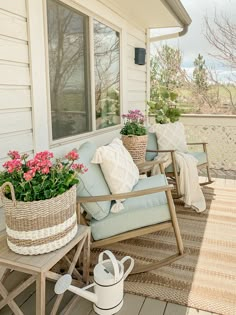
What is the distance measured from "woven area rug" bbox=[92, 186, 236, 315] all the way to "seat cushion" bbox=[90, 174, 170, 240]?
0.34 m

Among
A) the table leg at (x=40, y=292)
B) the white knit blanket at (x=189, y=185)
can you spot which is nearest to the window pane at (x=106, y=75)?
the white knit blanket at (x=189, y=185)

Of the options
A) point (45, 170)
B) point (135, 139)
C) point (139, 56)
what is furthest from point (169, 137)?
point (45, 170)

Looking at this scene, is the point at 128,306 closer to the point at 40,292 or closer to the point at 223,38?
the point at 40,292

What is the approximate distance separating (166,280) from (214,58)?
7774 millimetres

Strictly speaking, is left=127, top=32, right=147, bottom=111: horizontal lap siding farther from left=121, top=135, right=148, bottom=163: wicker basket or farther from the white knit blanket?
the white knit blanket

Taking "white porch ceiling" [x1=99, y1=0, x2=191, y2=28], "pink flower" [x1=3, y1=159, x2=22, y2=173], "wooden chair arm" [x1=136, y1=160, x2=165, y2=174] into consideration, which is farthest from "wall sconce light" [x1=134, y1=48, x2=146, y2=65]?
"pink flower" [x1=3, y1=159, x2=22, y2=173]

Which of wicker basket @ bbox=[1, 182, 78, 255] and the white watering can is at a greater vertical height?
wicker basket @ bbox=[1, 182, 78, 255]

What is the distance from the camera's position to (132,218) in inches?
86.6

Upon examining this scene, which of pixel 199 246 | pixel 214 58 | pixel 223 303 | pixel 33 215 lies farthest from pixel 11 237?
pixel 214 58

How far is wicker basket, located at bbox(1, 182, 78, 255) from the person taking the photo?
1.52 meters

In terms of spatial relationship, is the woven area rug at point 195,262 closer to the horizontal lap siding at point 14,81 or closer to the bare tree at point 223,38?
the horizontal lap siding at point 14,81

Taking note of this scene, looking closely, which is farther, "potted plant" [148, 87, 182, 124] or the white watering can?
"potted plant" [148, 87, 182, 124]

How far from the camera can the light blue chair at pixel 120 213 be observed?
6.98 feet

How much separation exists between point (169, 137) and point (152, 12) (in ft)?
5.52
